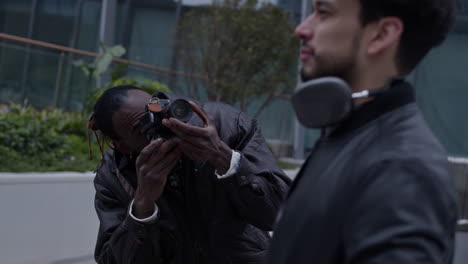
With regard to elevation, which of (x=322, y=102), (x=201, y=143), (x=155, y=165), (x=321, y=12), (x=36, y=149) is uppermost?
(x=321, y=12)

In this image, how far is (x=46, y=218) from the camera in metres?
5.44

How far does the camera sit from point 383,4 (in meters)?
1.11

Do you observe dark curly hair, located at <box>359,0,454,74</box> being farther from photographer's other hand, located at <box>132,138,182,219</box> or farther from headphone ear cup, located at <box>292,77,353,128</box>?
photographer's other hand, located at <box>132,138,182,219</box>

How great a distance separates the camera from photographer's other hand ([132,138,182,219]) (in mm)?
2080

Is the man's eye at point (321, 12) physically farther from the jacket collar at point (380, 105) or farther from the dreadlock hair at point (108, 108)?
the dreadlock hair at point (108, 108)

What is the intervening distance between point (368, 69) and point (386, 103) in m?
0.08

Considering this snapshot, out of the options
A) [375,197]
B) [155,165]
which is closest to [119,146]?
[155,165]

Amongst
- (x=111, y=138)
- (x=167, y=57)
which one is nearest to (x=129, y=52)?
(x=167, y=57)

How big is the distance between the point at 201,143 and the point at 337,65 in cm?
99

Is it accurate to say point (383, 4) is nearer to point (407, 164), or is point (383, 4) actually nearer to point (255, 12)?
point (407, 164)

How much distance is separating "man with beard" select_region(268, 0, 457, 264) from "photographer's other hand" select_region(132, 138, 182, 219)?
0.92m

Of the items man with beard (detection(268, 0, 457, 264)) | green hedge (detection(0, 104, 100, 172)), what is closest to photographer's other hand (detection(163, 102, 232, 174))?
man with beard (detection(268, 0, 457, 264))

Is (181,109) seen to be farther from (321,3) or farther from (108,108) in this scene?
(321,3)

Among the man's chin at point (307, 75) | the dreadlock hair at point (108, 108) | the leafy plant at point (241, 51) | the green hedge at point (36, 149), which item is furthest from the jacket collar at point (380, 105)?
the leafy plant at point (241, 51)
